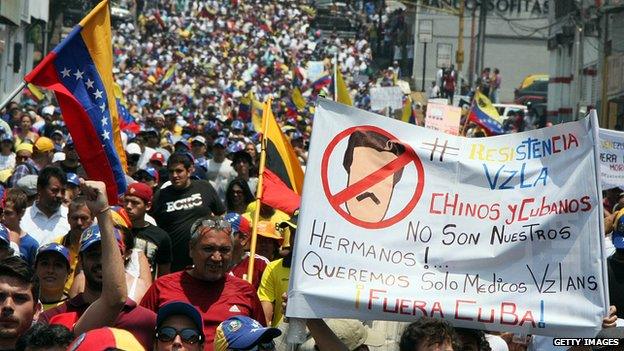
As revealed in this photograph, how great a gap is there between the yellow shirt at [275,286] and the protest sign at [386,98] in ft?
62.0

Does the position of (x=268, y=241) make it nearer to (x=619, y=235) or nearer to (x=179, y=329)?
(x=619, y=235)

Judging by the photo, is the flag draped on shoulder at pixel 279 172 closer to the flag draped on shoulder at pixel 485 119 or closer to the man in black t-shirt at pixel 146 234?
the man in black t-shirt at pixel 146 234

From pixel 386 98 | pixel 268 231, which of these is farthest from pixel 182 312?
pixel 386 98

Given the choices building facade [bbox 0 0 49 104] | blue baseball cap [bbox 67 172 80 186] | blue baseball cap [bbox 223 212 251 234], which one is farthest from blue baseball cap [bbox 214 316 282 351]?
building facade [bbox 0 0 49 104]

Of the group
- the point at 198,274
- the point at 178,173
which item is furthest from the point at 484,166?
the point at 178,173

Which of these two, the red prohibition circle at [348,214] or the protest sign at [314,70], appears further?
the protest sign at [314,70]

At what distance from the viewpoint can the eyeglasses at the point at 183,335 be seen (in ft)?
20.6

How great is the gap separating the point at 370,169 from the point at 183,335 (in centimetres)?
135

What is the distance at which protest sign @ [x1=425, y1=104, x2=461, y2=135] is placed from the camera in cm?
2112

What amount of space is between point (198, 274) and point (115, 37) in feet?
180

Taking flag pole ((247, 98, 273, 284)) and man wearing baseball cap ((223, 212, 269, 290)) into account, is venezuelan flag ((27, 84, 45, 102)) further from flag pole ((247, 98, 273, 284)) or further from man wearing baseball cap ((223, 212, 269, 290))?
man wearing baseball cap ((223, 212, 269, 290))

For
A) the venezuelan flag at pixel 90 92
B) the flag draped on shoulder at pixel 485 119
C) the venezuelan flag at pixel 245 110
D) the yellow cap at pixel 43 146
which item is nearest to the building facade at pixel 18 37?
the venezuelan flag at pixel 245 110

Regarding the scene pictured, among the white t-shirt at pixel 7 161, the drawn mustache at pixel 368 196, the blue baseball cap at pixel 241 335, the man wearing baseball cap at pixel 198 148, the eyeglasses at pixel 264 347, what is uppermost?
the drawn mustache at pixel 368 196

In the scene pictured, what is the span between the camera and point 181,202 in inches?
498
